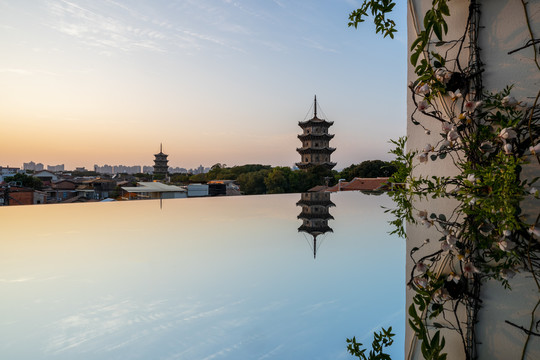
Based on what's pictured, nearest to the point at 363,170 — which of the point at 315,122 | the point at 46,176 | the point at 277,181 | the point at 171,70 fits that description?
the point at 277,181

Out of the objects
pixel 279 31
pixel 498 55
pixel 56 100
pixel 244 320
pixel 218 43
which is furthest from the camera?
pixel 56 100

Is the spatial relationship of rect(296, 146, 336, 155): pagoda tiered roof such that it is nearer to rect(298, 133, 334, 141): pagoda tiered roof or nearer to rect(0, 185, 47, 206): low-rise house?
rect(298, 133, 334, 141): pagoda tiered roof

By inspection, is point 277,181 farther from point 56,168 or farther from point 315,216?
point 315,216

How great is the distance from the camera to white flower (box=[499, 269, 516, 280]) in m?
0.61

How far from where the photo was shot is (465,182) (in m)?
0.58

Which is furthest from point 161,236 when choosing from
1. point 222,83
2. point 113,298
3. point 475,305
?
point 222,83

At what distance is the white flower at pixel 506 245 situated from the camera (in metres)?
0.55

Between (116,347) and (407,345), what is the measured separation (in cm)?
83

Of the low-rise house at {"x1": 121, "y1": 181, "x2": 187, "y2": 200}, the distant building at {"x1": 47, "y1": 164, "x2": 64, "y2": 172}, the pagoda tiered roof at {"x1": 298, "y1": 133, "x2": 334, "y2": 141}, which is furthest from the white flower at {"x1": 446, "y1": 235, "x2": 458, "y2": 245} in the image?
the pagoda tiered roof at {"x1": 298, "y1": 133, "x2": 334, "y2": 141}

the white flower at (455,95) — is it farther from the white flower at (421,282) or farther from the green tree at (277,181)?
the green tree at (277,181)

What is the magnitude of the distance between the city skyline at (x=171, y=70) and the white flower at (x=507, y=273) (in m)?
0.71

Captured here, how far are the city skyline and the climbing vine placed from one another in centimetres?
26

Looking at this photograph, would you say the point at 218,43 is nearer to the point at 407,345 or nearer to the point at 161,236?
the point at 161,236

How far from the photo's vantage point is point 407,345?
0.83 m
